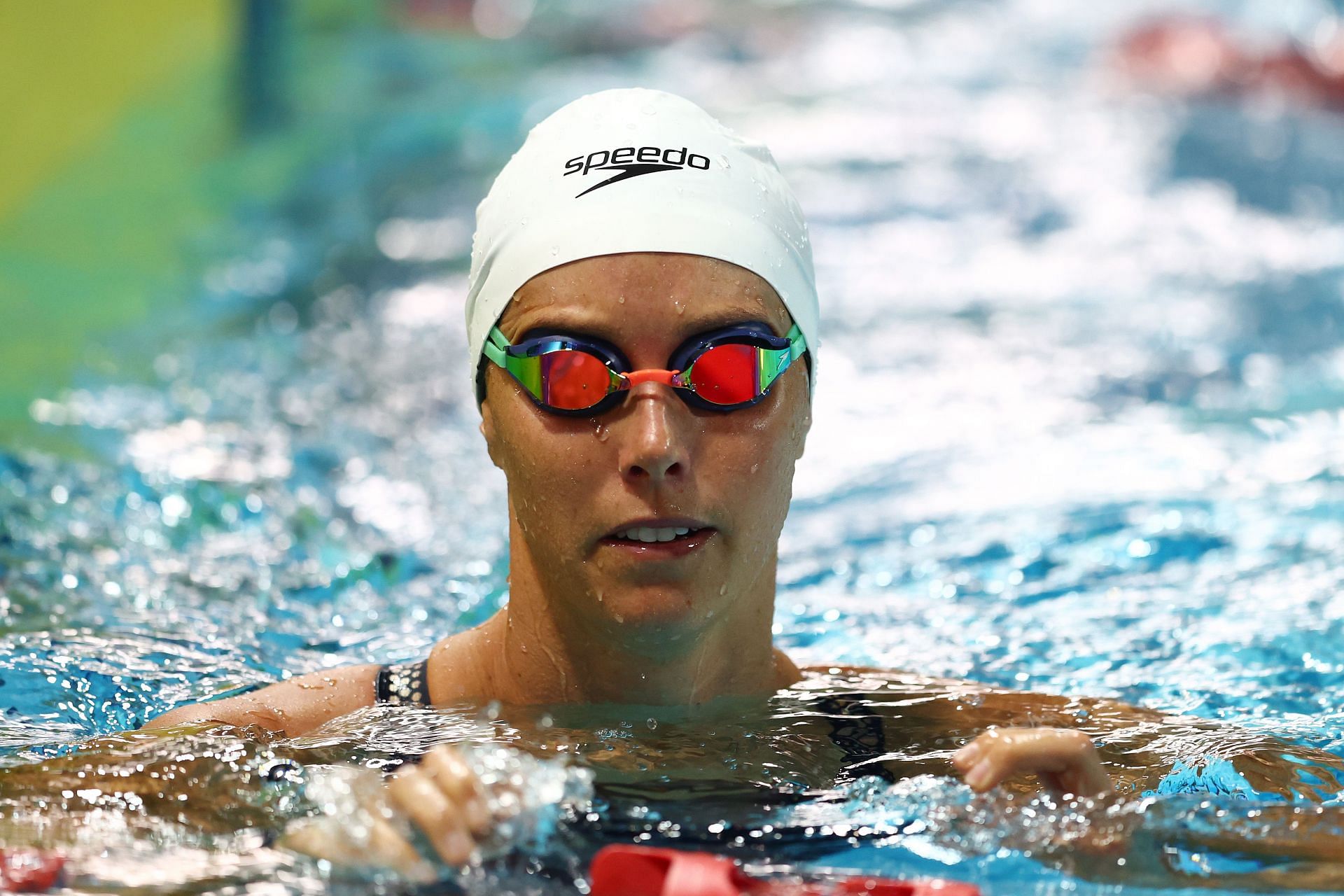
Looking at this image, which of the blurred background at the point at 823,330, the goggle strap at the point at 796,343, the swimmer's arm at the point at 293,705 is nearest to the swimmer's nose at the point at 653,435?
the goggle strap at the point at 796,343

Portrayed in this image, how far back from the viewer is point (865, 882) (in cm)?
219

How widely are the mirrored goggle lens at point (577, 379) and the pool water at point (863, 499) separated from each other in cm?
63

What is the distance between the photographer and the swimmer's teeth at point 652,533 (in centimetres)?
256

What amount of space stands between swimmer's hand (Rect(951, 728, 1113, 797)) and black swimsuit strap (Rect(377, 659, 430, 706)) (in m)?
1.15

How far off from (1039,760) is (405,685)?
4.27 feet

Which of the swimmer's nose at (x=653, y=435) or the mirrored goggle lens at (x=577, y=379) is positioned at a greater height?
the mirrored goggle lens at (x=577, y=379)

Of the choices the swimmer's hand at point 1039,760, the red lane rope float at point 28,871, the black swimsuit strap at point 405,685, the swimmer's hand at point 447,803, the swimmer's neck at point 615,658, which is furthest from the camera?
the black swimsuit strap at point 405,685

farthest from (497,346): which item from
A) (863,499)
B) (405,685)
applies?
(863,499)

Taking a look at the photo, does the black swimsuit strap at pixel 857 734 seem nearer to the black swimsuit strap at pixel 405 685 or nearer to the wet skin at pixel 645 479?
the wet skin at pixel 645 479

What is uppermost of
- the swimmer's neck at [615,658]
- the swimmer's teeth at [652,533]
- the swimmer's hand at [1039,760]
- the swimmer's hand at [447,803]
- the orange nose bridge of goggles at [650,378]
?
the orange nose bridge of goggles at [650,378]

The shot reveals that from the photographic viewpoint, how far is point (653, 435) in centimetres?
251

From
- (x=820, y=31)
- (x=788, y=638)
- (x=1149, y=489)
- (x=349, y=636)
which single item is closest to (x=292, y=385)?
(x=349, y=636)

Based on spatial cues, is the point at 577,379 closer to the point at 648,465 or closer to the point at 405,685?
the point at 648,465

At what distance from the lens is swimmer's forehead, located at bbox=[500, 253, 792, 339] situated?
8.54ft
